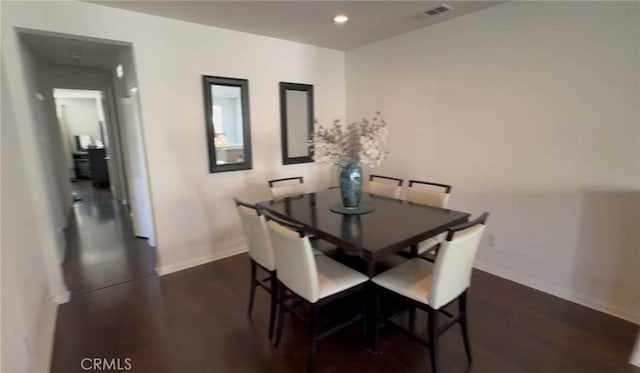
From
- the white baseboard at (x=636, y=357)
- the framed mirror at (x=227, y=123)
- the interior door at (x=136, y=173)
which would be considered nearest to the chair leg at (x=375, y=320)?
the white baseboard at (x=636, y=357)

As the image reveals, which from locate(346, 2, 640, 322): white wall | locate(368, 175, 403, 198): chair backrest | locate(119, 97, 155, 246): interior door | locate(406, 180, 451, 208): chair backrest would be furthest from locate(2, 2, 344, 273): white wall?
locate(406, 180, 451, 208): chair backrest

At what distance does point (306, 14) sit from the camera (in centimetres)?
297

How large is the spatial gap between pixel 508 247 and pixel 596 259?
665mm

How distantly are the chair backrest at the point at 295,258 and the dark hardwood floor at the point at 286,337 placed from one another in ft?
1.76

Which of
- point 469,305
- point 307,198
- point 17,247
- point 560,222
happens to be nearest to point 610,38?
point 560,222

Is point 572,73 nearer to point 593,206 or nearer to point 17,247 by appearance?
point 593,206

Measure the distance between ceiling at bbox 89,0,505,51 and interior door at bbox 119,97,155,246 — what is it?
49.6 inches

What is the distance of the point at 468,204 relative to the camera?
10.9 ft

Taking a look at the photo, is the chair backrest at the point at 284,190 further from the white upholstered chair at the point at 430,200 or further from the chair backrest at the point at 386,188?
the white upholstered chair at the point at 430,200

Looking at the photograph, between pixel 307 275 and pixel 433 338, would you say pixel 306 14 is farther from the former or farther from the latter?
pixel 433 338

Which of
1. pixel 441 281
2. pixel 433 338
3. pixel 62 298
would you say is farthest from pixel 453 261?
pixel 62 298

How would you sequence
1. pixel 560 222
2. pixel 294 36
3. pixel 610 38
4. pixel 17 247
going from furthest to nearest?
pixel 294 36 → pixel 560 222 → pixel 610 38 → pixel 17 247

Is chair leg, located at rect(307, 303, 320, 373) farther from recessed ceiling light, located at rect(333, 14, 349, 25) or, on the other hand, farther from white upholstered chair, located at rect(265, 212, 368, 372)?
recessed ceiling light, located at rect(333, 14, 349, 25)

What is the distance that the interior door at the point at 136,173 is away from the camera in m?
3.68
